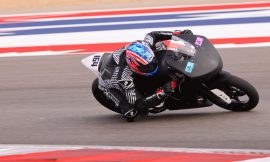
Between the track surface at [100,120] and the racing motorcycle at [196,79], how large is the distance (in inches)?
7.6

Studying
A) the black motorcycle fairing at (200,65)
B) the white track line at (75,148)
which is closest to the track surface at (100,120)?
the white track line at (75,148)

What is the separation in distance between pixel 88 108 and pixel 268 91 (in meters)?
2.35

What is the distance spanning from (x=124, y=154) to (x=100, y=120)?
2.40 m

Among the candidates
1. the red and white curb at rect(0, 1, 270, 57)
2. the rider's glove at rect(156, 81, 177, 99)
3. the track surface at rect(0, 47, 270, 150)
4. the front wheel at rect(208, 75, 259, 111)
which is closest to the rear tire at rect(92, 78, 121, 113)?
the track surface at rect(0, 47, 270, 150)

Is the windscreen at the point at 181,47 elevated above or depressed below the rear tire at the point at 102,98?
above

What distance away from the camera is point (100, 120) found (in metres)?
8.74

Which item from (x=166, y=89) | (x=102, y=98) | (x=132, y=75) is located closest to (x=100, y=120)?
(x=102, y=98)

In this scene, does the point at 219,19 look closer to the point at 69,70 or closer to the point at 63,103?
the point at 69,70

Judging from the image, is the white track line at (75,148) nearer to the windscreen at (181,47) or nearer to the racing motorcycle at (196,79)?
the racing motorcycle at (196,79)

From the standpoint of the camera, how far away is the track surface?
7.45 m

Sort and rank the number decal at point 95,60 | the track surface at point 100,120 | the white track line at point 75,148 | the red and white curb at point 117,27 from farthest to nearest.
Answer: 1. the red and white curb at point 117,27
2. the number decal at point 95,60
3. the track surface at point 100,120
4. the white track line at point 75,148

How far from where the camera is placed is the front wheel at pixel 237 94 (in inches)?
314

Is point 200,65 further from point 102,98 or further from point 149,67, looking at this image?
point 102,98

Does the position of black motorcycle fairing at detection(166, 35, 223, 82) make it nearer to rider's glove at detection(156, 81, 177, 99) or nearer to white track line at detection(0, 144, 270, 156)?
rider's glove at detection(156, 81, 177, 99)
